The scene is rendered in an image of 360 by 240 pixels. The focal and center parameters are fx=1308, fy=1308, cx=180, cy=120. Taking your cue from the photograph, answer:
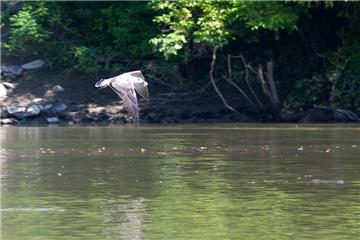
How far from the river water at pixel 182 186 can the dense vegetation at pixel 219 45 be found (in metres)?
4.82

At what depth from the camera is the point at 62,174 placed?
16.8 m

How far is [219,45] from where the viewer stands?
96.0ft

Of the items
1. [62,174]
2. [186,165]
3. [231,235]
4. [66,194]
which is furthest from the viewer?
[186,165]

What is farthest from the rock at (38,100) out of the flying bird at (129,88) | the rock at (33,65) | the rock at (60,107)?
the flying bird at (129,88)

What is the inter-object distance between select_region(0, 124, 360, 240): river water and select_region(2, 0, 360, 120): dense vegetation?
15.8 ft

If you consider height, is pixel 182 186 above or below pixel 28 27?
below

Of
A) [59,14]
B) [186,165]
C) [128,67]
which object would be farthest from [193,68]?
[186,165]

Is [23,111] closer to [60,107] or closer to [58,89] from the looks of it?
[60,107]

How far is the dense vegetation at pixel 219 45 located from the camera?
2908 centimetres

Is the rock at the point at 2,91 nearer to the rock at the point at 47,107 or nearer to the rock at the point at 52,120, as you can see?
the rock at the point at 47,107

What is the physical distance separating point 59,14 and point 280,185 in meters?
18.0

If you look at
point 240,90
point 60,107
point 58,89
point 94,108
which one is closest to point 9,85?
point 58,89

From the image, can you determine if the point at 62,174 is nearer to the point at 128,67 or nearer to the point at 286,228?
the point at 286,228

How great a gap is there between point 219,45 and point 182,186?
14.1 m
